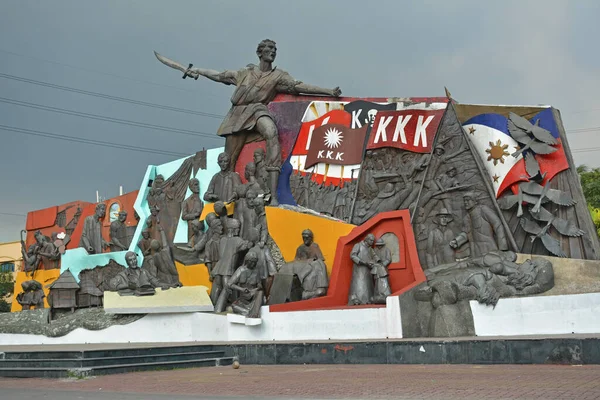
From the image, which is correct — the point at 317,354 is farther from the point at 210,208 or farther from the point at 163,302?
the point at 210,208

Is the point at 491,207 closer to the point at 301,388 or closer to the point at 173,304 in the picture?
the point at 173,304

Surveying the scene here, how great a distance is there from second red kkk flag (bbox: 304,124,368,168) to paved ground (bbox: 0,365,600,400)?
871 cm

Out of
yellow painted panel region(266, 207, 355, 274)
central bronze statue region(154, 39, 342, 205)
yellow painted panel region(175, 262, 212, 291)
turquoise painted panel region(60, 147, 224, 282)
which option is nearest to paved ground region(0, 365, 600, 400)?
yellow painted panel region(266, 207, 355, 274)

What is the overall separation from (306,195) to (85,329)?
699cm

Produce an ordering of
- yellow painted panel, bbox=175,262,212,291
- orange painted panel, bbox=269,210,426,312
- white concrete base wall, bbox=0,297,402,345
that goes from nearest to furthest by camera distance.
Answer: white concrete base wall, bbox=0,297,402,345
orange painted panel, bbox=269,210,426,312
yellow painted panel, bbox=175,262,212,291

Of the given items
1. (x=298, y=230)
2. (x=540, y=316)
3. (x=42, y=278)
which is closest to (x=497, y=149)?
(x=540, y=316)

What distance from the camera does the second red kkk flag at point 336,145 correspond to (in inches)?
815

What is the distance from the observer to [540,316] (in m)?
14.7

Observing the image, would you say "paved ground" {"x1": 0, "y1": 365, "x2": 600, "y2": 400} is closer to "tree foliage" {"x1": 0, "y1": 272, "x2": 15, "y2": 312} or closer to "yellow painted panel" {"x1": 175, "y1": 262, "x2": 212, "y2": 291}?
"yellow painted panel" {"x1": 175, "y1": 262, "x2": 212, "y2": 291}

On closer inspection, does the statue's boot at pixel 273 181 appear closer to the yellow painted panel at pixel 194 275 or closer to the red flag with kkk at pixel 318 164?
the red flag with kkk at pixel 318 164

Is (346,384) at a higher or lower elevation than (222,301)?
lower

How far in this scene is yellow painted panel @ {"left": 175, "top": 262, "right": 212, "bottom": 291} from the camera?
22.3 meters

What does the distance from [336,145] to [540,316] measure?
8.26m

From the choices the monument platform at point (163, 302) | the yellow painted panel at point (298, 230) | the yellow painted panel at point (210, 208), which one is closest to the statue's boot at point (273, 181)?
the yellow painted panel at point (298, 230)
